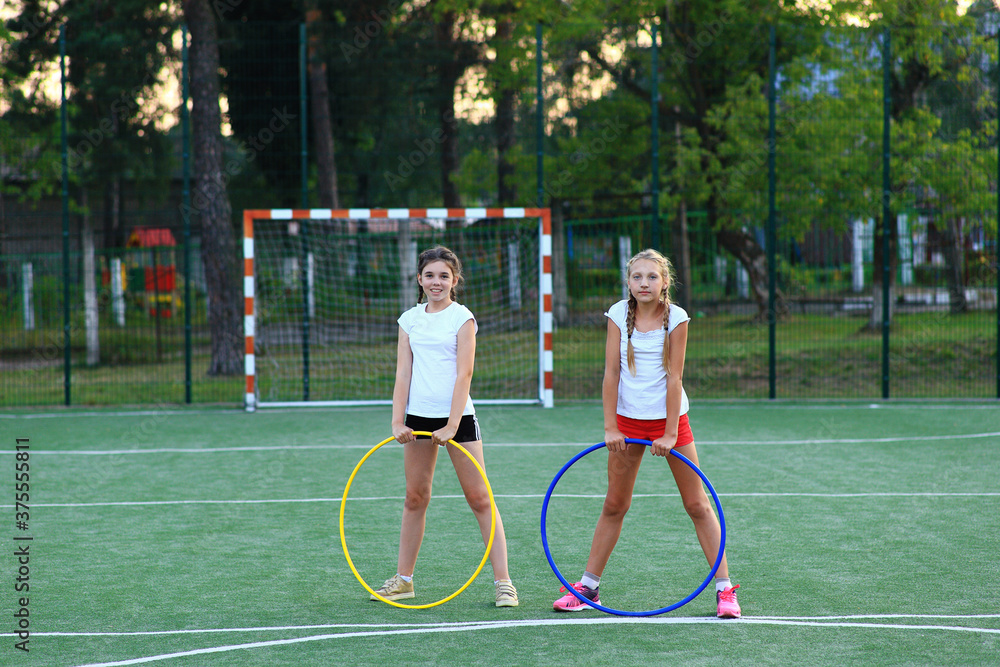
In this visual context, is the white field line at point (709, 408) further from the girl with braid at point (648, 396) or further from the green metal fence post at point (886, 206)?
the girl with braid at point (648, 396)

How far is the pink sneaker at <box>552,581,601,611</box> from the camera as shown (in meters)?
4.26

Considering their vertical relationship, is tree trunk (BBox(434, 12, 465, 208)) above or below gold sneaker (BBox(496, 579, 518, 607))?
above

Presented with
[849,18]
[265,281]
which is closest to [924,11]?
[849,18]

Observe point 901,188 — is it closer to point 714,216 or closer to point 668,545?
point 714,216

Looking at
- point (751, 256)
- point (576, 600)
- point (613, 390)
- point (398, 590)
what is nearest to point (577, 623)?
point (576, 600)

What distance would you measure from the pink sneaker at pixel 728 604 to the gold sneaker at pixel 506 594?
2.81ft

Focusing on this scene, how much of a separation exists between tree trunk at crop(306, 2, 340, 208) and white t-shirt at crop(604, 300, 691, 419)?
11.0 metres

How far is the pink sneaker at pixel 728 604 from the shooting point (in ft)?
13.5

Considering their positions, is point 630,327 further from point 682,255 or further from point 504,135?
point 682,255

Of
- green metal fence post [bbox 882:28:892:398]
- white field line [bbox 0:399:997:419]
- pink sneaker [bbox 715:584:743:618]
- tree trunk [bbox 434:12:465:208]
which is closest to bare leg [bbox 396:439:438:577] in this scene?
pink sneaker [bbox 715:584:743:618]

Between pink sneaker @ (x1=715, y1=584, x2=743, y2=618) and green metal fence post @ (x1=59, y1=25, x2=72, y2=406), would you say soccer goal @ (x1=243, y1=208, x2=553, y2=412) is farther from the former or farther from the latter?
pink sneaker @ (x1=715, y1=584, x2=743, y2=618)

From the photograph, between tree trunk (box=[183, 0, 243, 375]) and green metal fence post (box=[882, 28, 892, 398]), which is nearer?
green metal fence post (box=[882, 28, 892, 398])

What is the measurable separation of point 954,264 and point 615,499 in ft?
31.5

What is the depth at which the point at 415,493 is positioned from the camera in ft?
14.2
